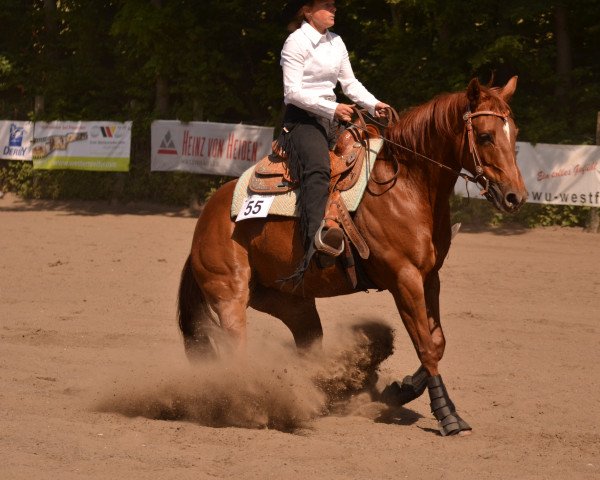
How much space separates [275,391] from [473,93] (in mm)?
2314

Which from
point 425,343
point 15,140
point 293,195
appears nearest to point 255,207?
point 293,195

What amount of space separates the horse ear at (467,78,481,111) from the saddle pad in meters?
0.82

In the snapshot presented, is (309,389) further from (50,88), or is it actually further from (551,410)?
(50,88)

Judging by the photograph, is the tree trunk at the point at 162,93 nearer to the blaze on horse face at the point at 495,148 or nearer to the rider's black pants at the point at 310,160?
the rider's black pants at the point at 310,160

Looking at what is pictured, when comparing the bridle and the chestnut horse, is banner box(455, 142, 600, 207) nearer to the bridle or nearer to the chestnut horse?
the chestnut horse

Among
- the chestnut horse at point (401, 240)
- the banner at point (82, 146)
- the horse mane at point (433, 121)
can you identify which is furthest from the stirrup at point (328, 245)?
the banner at point (82, 146)

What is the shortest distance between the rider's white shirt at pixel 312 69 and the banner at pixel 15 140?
17.2 meters

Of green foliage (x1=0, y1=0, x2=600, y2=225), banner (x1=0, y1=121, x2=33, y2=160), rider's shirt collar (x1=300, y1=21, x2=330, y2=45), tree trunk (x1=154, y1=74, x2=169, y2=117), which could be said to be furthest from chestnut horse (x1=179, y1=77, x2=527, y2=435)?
banner (x1=0, y1=121, x2=33, y2=160)

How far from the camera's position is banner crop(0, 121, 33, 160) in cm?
2317

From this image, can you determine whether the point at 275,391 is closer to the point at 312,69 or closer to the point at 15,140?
the point at 312,69

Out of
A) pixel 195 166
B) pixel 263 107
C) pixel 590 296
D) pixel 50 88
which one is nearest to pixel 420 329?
pixel 590 296

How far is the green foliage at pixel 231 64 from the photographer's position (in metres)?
18.7

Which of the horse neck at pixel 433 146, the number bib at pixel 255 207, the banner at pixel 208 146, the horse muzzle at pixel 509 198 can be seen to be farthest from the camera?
the banner at pixel 208 146

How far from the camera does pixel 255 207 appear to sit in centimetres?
711
